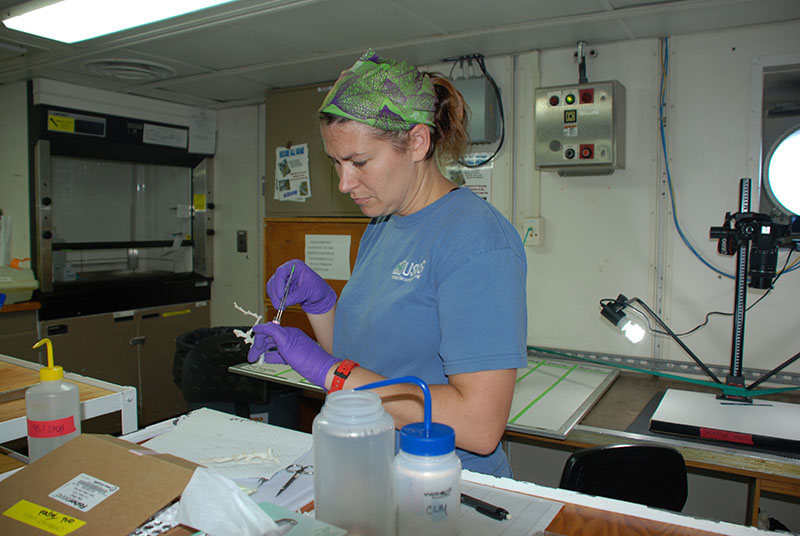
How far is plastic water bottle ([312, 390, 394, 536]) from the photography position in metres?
0.63

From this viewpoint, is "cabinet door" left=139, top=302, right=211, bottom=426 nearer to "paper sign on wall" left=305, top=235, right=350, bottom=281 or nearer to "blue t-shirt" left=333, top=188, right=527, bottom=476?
"paper sign on wall" left=305, top=235, right=350, bottom=281

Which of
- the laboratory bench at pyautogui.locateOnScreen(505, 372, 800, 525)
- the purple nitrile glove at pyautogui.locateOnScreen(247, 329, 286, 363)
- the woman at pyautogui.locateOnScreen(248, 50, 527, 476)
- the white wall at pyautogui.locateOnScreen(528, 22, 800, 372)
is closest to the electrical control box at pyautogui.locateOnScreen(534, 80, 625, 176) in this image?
the white wall at pyautogui.locateOnScreen(528, 22, 800, 372)

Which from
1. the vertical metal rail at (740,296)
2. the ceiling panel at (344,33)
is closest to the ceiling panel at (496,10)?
the ceiling panel at (344,33)

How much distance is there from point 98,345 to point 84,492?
287 cm

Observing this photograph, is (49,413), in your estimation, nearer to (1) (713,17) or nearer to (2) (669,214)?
(2) (669,214)

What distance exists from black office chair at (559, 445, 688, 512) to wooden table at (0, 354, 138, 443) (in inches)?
42.8

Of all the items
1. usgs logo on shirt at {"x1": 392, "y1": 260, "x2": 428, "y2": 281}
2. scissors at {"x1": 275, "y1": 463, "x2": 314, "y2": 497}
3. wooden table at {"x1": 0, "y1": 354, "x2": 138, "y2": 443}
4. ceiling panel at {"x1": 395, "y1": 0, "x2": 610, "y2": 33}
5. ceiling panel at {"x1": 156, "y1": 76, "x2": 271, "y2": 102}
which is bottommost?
scissors at {"x1": 275, "y1": 463, "x2": 314, "y2": 497}

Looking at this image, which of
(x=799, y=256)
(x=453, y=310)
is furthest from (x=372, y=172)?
(x=799, y=256)

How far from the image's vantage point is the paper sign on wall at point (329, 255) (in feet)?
9.90

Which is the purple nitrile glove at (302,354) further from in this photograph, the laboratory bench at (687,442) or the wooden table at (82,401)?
the laboratory bench at (687,442)

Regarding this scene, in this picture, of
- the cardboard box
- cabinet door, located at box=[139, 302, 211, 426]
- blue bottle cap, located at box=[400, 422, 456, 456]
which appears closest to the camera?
blue bottle cap, located at box=[400, 422, 456, 456]

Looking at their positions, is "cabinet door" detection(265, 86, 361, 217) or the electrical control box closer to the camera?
the electrical control box

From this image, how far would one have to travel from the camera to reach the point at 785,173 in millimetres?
2191

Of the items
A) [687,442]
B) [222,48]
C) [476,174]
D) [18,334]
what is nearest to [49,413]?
[687,442]
